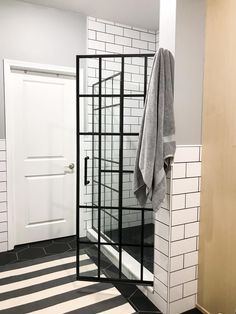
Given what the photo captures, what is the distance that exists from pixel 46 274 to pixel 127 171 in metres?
1.16

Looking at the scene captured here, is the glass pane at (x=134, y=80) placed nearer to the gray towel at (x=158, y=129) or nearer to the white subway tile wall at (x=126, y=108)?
the white subway tile wall at (x=126, y=108)

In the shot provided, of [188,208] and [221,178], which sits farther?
[188,208]

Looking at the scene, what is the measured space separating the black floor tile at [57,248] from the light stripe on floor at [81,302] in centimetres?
83

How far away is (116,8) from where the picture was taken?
2633 mm

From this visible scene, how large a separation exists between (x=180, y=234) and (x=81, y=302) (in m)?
0.88

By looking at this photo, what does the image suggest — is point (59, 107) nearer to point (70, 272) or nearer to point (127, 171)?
point (127, 171)

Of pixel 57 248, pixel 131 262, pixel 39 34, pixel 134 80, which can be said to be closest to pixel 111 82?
pixel 134 80

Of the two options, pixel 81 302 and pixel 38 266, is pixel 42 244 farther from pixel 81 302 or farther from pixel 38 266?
pixel 81 302

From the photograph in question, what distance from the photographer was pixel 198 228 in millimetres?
1776

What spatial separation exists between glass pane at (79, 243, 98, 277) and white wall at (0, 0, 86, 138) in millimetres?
1384

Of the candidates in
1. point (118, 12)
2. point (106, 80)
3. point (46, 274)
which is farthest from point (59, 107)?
point (46, 274)

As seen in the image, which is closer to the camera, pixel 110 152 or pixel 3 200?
pixel 110 152

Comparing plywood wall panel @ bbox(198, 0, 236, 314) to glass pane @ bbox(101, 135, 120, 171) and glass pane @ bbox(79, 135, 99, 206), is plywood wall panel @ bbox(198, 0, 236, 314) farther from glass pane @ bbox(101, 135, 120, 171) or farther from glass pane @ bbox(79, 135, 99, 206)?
glass pane @ bbox(79, 135, 99, 206)

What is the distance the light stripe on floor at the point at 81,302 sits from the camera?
5.85 feet
